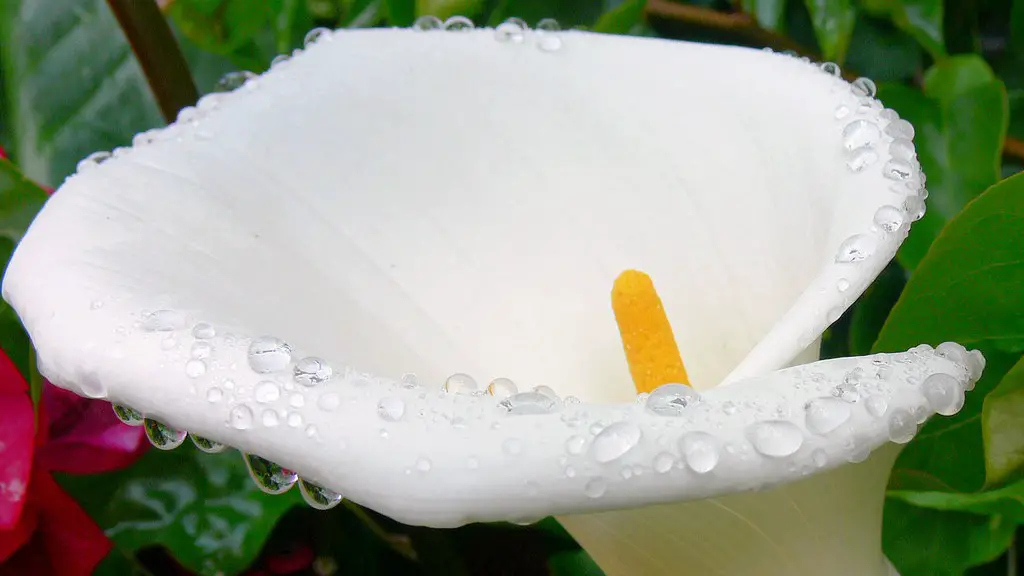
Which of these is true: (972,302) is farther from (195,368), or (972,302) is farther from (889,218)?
(195,368)

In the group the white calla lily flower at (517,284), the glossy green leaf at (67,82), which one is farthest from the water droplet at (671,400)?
the glossy green leaf at (67,82)

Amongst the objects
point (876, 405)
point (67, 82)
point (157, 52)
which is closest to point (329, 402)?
point (876, 405)

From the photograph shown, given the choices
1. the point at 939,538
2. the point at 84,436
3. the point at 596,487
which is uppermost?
the point at 596,487

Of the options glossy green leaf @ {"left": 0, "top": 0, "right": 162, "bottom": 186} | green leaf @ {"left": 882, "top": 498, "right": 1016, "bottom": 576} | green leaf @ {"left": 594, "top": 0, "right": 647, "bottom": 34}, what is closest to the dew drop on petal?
Result: green leaf @ {"left": 882, "top": 498, "right": 1016, "bottom": 576}

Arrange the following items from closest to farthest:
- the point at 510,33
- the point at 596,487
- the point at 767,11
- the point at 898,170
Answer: the point at 596,487 → the point at 898,170 → the point at 510,33 → the point at 767,11

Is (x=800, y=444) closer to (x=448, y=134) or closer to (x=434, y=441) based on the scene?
(x=434, y=441)

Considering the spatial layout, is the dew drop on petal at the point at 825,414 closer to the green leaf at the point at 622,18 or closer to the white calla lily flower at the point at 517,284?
the white calla lily flower at the point at 517,284
